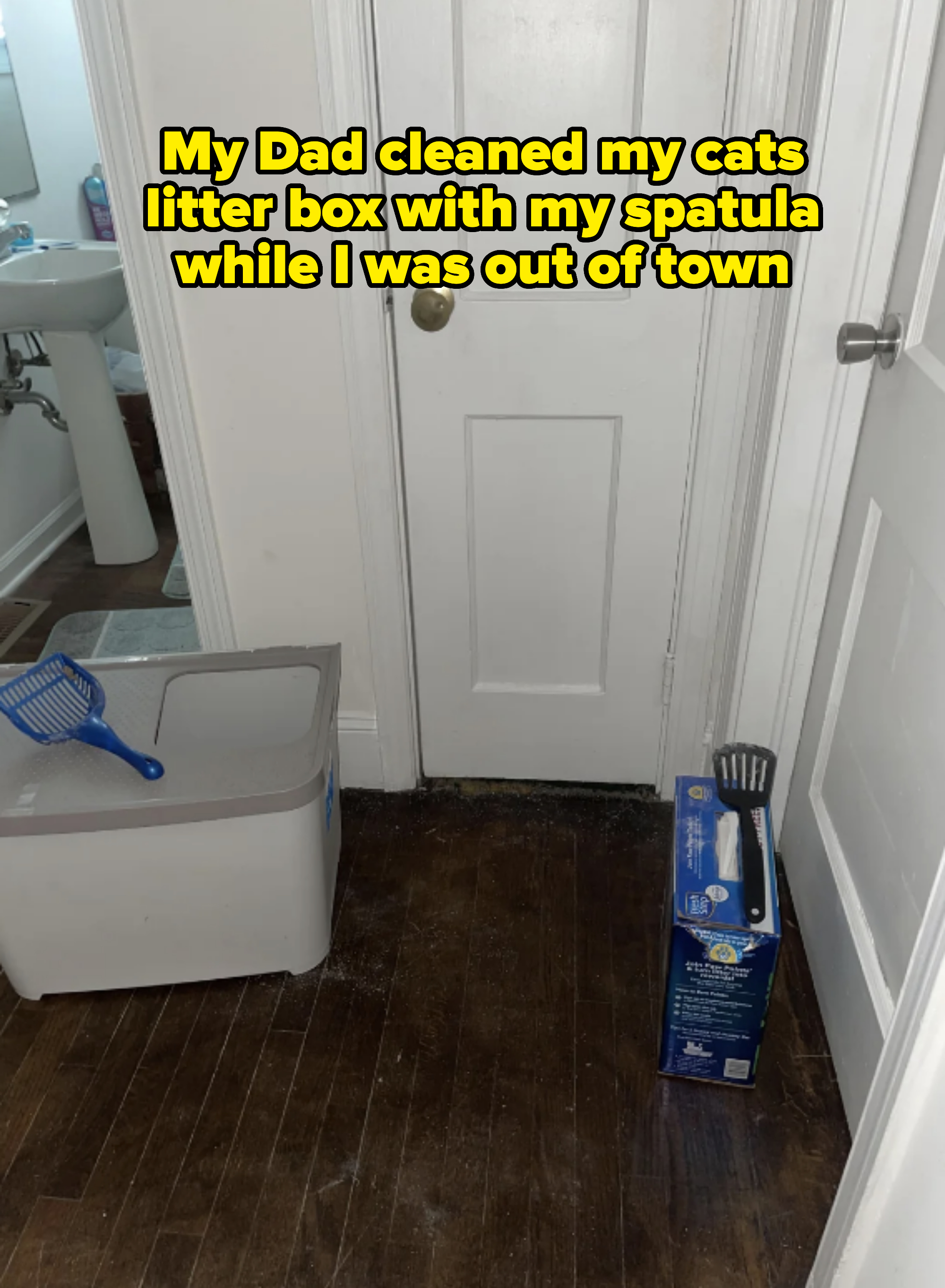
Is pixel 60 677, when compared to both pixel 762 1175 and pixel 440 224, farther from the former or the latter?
pixel 762 1175

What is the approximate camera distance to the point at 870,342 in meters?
1.12

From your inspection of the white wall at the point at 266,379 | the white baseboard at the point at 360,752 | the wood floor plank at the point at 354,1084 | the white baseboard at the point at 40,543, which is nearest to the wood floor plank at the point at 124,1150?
the wood floor plank at the point at 354,1084

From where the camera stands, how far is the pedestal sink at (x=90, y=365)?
221 centimetres

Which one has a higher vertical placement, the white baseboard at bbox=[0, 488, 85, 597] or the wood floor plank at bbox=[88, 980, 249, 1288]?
the wood floor plank at bbox=[88, 980, 249, 1288]

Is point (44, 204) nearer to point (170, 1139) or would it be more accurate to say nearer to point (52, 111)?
point (52, 111)

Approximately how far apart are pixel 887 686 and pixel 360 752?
943mm

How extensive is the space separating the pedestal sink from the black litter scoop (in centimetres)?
178

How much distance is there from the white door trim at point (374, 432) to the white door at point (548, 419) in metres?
0.02

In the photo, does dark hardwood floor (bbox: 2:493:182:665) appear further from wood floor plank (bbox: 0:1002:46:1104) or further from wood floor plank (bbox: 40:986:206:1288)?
wood floor plank (bbox: 40:986:206:1288)

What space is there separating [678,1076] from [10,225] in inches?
92.5

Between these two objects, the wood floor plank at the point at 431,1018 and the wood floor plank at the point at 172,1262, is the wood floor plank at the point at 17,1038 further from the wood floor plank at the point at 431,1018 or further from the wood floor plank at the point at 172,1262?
the wood floor plank at the point at 431,1018

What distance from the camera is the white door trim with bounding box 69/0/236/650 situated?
1.24 meters

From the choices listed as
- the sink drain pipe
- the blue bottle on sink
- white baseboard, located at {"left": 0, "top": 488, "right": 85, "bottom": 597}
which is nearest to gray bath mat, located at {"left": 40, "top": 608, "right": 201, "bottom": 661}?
white baseboard, located at {"left": 0, "top": 488, "right": 85, "bottom": 597}

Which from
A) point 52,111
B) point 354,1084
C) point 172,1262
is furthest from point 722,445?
point 52,111
